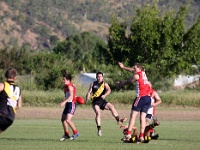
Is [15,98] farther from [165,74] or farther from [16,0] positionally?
[16,0]

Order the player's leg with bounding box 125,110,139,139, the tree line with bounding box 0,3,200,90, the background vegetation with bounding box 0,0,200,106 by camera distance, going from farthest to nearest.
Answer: the tree line with bounding box 0,3,200,90
the background vegetation with bounding box 0,0,200,106
the player's leg with bounding box 125,110,139,139

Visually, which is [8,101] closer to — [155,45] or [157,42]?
[157,42]

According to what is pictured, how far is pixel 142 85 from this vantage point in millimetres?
19641

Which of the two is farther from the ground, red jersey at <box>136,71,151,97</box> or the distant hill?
the distant hill

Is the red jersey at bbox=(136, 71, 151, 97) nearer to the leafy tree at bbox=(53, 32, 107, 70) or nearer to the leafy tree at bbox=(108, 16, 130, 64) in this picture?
the leafy tree at bbox=(108, 16, 130, 64)

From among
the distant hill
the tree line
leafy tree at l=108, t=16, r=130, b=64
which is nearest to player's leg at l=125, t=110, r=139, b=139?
the tree line

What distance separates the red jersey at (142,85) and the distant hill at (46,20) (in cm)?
13737

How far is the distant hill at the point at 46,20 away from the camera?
166m

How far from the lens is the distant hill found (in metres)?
166

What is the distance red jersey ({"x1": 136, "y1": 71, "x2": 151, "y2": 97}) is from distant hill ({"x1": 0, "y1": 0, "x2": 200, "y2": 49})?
13737 centimetres

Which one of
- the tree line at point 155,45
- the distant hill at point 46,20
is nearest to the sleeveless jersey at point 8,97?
the tree line at point 155,45

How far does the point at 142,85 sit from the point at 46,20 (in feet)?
536

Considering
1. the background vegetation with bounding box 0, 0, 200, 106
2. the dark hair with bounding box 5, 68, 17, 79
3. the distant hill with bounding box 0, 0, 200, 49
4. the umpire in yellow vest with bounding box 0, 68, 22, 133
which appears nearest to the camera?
the dark hair with bounding box 5, 68, 17, 79

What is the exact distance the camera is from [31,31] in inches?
6791
